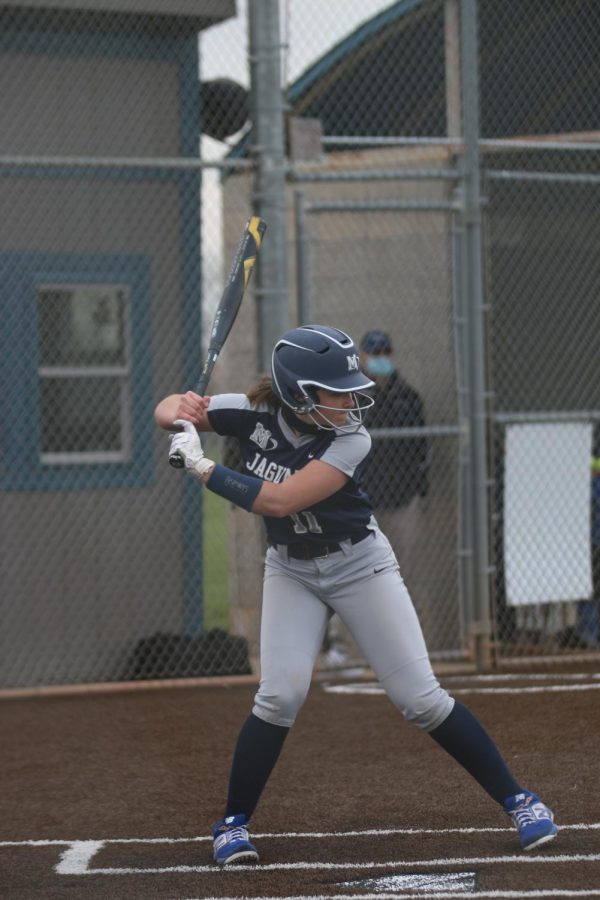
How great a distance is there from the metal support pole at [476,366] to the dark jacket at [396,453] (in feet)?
1.34

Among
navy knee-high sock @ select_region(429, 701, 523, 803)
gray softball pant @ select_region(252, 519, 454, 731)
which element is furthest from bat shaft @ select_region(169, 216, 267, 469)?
navy knee-high sock @ select_region(429, 701, 523, 803)

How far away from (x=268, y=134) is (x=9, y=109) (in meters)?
1.76

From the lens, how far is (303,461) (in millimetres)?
4680

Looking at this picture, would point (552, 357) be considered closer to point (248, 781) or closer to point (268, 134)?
point (268, 134)

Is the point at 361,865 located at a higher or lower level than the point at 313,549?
→ lower

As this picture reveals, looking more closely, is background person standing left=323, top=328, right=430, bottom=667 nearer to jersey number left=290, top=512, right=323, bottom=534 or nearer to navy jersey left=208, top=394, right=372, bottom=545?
navy jersey left=208, top=394, right=372, bottom=545

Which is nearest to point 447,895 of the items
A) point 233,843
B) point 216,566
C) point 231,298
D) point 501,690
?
point 233,843

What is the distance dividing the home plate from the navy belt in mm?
1001

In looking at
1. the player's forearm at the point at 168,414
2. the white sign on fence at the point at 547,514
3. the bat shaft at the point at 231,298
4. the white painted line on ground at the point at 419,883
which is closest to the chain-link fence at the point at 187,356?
the white sign on fence at the point at 547,514

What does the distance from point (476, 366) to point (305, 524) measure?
4234mm

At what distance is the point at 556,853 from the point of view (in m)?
4.51

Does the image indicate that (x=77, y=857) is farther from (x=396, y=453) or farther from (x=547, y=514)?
(x=547, y=514)

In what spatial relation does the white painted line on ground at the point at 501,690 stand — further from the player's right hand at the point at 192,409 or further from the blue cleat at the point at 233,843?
the player's right hand at the point at 192,409

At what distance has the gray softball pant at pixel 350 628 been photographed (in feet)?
15.1
